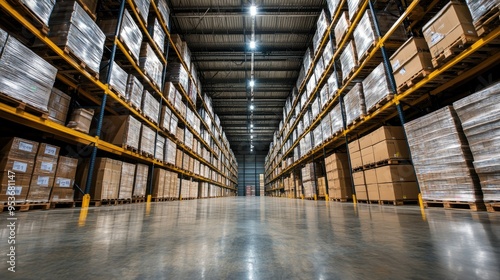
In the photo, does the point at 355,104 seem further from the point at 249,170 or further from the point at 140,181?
the point at 249,170

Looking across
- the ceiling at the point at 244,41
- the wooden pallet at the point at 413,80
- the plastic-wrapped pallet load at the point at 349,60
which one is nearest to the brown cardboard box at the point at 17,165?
the wooden pallet at the point at 413,80

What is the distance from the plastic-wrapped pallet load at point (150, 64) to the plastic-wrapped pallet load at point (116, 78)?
3.20ft

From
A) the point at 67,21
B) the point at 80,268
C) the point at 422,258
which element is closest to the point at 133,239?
the point at 80,268

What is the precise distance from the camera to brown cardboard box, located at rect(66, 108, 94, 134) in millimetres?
4324

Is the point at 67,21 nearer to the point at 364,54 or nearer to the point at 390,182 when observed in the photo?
the point at 364,54

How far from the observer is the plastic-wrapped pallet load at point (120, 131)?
5.46 metres

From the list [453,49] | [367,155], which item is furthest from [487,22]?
[367,155]

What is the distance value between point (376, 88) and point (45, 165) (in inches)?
266

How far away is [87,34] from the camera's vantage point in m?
4.30

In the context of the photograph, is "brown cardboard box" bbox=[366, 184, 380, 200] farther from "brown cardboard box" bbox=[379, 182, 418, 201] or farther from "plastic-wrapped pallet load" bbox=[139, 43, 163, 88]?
"plastic-wrapped pallet load" bbox=[139, 43, 163, 88]

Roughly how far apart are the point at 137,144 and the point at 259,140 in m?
23.1

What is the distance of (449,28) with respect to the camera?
331 centimetres

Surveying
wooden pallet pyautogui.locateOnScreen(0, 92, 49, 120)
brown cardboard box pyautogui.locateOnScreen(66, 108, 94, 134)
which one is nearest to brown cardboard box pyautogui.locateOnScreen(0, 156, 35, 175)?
wooden pallet pyautogui.locateOnScreen(0, 92, 49, 120)

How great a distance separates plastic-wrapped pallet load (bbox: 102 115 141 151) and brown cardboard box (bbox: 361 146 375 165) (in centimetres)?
609
